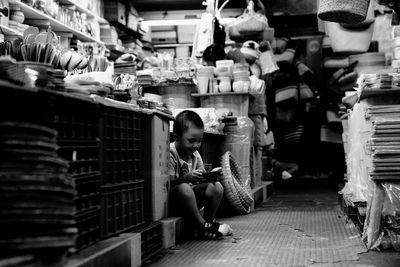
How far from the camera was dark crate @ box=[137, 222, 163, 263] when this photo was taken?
10.5 ft

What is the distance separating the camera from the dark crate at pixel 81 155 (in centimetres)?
236

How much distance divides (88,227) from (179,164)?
1.80m

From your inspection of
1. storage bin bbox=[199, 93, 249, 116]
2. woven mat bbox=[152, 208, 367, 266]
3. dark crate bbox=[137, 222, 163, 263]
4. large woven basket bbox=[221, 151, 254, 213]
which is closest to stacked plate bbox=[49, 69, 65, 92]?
dark crate bbox=[137, 222, 163, 263]

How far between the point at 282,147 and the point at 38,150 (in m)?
9.50

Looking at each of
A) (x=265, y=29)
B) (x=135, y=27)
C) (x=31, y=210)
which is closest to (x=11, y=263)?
(x=31, y=210)

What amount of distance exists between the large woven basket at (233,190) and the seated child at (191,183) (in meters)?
0.73

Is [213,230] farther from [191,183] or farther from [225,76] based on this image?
[225,76]

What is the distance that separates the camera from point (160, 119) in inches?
147

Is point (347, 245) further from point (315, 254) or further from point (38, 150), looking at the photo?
point (38, 150)

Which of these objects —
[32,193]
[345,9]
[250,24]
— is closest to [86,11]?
[250,24]

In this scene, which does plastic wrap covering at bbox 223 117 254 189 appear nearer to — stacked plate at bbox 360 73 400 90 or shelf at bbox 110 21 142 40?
stacked plate at bbox 360 73 400 90

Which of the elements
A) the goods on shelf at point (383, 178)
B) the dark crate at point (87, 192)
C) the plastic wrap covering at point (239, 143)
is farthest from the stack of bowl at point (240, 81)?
the dark crate at point (87, 192)

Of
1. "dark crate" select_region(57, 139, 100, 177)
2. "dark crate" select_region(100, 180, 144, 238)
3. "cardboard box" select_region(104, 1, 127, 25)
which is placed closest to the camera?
"dark crate" select_region(57, 139, 100, 177)

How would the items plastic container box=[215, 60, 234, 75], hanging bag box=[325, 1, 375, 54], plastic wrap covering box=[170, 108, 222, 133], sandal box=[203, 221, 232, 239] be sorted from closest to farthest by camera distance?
1. sandal box=[203, 221, 232, 239]
2. plastic wrap covering box=[170, 108, 222, 133]
3. plastic container box=[215, 60, 234, 75]
4. hanging bag box=[325, 1, 375, 54]
